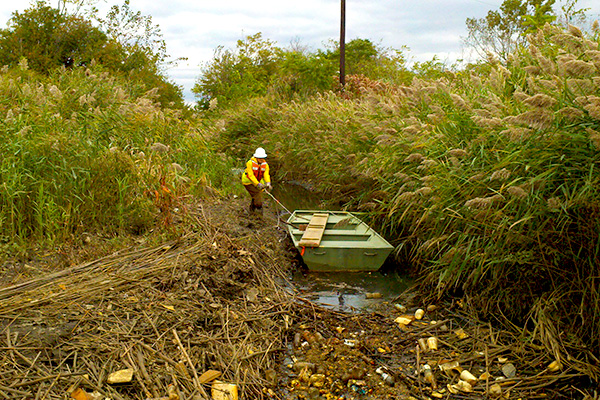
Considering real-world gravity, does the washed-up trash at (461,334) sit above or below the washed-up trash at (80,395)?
below

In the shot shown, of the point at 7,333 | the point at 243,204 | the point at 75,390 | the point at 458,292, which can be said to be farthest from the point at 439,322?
the point at 243,204

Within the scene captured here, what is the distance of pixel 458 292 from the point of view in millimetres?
5637

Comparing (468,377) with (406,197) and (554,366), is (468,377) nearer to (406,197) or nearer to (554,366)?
(554,366)

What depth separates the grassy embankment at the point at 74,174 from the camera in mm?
5488

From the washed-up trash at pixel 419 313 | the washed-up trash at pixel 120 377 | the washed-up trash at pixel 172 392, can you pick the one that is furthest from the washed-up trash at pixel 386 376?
the washed-up trash at pixel 120 377

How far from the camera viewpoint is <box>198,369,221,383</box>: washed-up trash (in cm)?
364

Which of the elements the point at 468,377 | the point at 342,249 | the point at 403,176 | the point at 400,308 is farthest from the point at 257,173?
the point at 468,377

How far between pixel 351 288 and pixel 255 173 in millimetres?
2929

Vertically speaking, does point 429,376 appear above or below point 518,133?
below

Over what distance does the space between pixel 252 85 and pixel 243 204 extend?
1645 cm

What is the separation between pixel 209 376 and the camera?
3.67 meters

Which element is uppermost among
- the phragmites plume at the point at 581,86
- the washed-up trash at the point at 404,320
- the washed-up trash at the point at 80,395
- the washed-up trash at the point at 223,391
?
the phragmites plume at the point at 581,86

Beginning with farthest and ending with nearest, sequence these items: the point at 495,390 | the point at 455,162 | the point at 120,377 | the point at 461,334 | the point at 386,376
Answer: the point at 455,162, the point at 461,334, the point at 386,376, the point at 495,390, the point at 120,377

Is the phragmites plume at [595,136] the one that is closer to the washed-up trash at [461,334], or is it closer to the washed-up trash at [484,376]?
the washed-up trash at [484,376]
